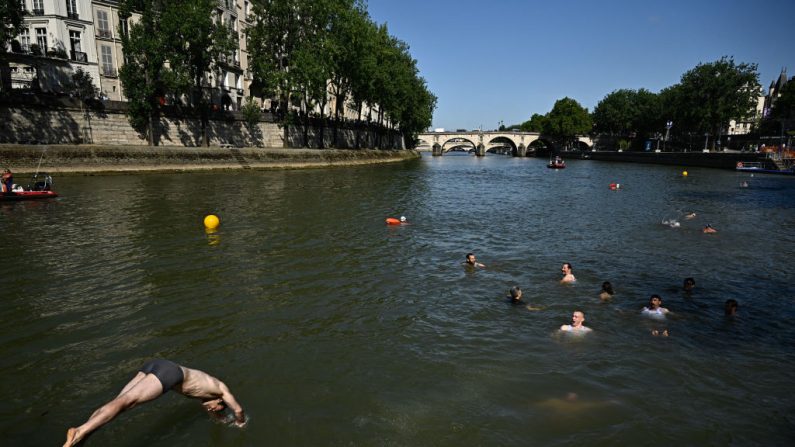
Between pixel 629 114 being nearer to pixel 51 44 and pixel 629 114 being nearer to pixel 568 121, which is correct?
pixel 568 121

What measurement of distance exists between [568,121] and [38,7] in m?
129

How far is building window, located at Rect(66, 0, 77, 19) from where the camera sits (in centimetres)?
4916

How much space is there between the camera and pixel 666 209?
3108 cm

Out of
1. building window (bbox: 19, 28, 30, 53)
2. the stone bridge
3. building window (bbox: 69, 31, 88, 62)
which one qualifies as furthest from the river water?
the stone bridge

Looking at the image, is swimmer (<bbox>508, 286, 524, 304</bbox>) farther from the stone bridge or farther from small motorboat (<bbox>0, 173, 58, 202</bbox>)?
the stone bridge

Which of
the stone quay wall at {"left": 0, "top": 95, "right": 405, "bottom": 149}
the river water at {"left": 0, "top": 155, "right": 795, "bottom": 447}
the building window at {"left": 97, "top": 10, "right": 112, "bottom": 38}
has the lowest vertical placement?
the river water at {"left": 0, "top": 155, "right": 795, "bottom": 447}

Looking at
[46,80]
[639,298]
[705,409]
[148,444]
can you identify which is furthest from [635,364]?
[46,80]

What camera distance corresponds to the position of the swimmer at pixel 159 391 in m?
5.17

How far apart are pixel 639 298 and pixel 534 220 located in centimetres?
1336

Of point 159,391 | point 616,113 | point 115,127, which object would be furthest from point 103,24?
point 616,113

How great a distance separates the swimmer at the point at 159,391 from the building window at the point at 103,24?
59.1m

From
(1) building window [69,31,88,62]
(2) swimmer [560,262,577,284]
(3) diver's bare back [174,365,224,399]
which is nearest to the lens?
(3) diver's bare back [174,365,224,399]

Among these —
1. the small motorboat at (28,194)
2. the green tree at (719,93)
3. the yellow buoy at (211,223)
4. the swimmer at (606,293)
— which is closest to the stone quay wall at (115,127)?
the small motorboat at (28,194)

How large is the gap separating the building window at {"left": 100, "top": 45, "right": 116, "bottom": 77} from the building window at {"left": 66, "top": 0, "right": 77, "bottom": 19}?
3761 mm
